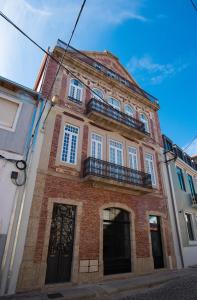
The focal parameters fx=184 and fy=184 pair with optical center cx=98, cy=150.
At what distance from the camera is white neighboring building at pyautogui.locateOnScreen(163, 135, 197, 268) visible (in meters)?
11.4

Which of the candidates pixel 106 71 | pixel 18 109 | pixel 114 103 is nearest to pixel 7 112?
pixel 18 109

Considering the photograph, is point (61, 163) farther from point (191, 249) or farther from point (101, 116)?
point (191, 249)

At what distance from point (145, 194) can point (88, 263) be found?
16.7 ft

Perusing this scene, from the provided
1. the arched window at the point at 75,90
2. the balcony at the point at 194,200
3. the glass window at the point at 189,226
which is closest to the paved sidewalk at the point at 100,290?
the glass window at the point at 189,226

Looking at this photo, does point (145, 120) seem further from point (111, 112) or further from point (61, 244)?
point (61, 244)

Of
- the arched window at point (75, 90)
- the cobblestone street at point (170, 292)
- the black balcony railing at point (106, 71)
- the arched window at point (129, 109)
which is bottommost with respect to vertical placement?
the cobblestone street at point (170, 292)

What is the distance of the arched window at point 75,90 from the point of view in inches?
429

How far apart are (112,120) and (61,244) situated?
22.8ft

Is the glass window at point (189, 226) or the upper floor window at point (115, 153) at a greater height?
the upper floor window at point (115, 153)

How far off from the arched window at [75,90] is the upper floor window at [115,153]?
3349mm

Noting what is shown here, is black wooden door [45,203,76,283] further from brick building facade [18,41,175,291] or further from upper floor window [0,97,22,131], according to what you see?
upper floor window [0,97,22,131]

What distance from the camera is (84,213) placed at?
8.28m

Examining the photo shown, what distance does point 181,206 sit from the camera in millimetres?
13164

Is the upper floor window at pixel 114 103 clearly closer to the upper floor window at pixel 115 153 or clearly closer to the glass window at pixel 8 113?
the upper floor window at pixel 115 153
